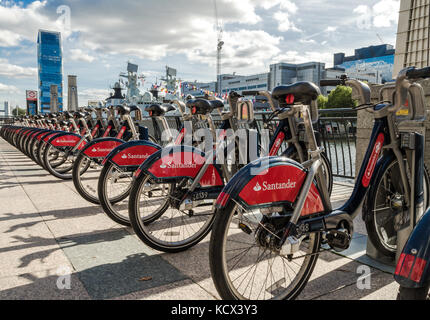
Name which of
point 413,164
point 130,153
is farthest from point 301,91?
point 130,153

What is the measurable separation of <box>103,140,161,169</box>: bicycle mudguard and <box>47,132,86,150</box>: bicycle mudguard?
3.49 meters

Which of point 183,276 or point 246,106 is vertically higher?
point 246,106

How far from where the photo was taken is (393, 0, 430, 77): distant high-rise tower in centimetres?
2269

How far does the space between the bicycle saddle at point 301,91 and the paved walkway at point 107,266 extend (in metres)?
1.33

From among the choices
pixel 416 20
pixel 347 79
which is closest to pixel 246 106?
pixel 347 79

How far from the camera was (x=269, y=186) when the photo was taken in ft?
7.01

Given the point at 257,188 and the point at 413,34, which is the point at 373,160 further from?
the point at 413,34

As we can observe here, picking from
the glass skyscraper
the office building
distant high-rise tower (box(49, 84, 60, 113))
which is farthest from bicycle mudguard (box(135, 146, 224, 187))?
the office building

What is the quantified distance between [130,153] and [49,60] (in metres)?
31.1

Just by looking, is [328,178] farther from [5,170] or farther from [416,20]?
[416,20]

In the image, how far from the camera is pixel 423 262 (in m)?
1.42

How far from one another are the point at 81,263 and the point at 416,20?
2674 centimetres

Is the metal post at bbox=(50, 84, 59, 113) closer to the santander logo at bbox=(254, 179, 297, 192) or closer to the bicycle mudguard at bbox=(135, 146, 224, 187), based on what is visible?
the bicycle mudguard at bbox=(135, 146, 224, 187)

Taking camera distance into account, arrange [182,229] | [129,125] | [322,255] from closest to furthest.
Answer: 1. [322,255]
2. [182,229]
3. [129,125]
